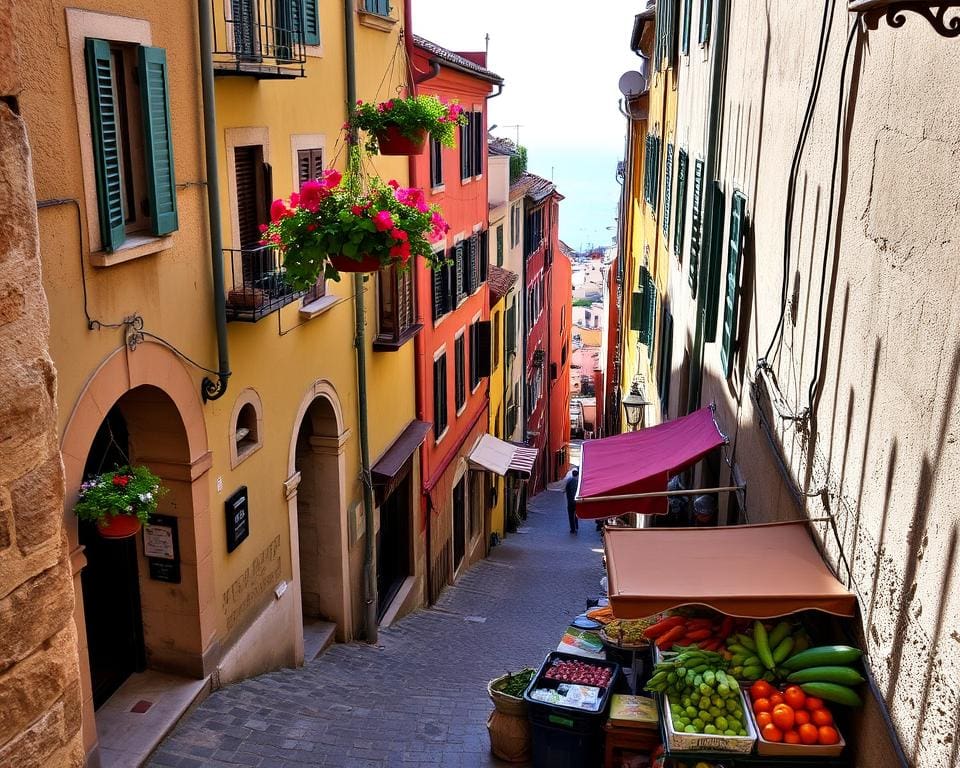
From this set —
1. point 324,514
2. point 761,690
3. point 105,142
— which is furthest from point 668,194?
point 761,690

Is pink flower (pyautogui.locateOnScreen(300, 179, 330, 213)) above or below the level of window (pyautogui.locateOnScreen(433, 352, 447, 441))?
above

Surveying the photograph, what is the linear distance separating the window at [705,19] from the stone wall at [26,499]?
478 inches

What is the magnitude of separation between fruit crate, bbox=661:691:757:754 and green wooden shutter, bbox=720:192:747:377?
4.70m

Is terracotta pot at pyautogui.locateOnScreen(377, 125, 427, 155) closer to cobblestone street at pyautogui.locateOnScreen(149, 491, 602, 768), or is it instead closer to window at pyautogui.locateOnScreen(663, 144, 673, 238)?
cobblestone street at pyautogui.locateOnScreen(149, 491, 602, 768)

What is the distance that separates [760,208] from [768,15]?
186 cm

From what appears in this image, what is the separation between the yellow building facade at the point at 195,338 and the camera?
22.1 feet

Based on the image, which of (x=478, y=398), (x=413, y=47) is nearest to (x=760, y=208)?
(x=413, y=47)

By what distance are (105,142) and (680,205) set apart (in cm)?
1049

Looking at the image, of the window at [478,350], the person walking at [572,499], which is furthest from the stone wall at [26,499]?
the person walking at [572,499]

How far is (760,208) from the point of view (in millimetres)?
9344

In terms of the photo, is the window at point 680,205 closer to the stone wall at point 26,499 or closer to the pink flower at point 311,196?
the pink flower at point 311,196

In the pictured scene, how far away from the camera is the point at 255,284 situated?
9.53m

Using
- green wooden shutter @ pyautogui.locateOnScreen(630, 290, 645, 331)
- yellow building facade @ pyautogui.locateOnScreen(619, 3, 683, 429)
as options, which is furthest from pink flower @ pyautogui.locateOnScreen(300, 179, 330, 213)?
green wooden shutter @ pyautogui.locateOnScreen(630, 290, 645, 331)

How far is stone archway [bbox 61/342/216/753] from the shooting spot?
7270 millimetres
